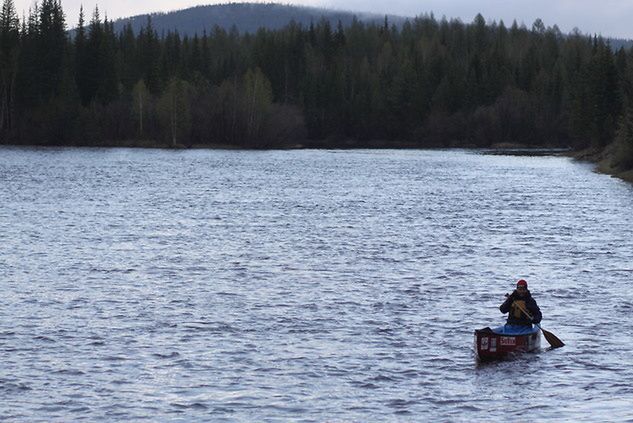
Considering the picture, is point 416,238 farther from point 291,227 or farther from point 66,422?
point 66,422

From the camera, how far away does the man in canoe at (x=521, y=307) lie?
25.9m

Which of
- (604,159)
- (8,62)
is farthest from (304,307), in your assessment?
(8,62)

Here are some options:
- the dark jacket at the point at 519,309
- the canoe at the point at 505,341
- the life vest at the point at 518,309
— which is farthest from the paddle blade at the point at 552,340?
the life vest at the point at 518,309

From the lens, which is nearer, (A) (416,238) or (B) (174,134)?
(A) (416,238)

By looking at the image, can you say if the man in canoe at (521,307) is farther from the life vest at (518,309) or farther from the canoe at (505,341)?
the canoe at (505,341)

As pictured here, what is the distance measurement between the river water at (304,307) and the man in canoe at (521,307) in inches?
35.1

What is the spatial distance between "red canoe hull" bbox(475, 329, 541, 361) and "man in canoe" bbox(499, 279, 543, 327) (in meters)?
0.41

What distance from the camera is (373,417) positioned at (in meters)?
20.3

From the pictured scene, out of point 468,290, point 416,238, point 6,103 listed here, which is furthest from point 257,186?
point 6,103

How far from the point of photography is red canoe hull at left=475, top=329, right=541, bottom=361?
24.7 m

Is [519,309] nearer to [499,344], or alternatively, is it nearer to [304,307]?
[499,344]

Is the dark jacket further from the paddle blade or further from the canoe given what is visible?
the paddle blade

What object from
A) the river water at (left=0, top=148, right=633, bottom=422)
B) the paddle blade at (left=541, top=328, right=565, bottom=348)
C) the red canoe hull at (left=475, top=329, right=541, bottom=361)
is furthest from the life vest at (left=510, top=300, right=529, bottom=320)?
the river water at (left=0, top=148, right=633, bottom=422)

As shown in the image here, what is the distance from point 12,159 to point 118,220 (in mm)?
62256
